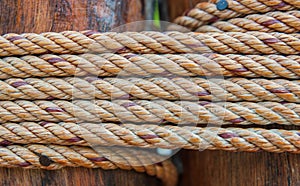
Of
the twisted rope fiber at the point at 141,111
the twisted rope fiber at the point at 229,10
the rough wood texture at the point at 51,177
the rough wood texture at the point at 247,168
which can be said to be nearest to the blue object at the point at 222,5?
the twisted rope fiber at the point at 229,10

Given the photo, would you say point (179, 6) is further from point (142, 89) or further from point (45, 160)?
point (45, 160)

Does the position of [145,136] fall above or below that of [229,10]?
below

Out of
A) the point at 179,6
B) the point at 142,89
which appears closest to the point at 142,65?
the point at 142,89

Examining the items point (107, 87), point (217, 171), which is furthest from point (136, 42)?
point (217, 171)

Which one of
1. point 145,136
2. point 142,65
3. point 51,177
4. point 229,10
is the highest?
point 229,10

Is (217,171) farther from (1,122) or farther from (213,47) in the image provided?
(1,122)

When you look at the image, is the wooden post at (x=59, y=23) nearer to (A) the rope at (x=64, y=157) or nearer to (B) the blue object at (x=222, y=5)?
(A) the rope at (x=64, y=157)

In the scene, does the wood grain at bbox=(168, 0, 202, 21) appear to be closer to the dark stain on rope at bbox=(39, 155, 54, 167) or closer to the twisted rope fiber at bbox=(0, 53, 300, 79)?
the twisted rope fiber at bbox=(0, 53, 300, 79)
